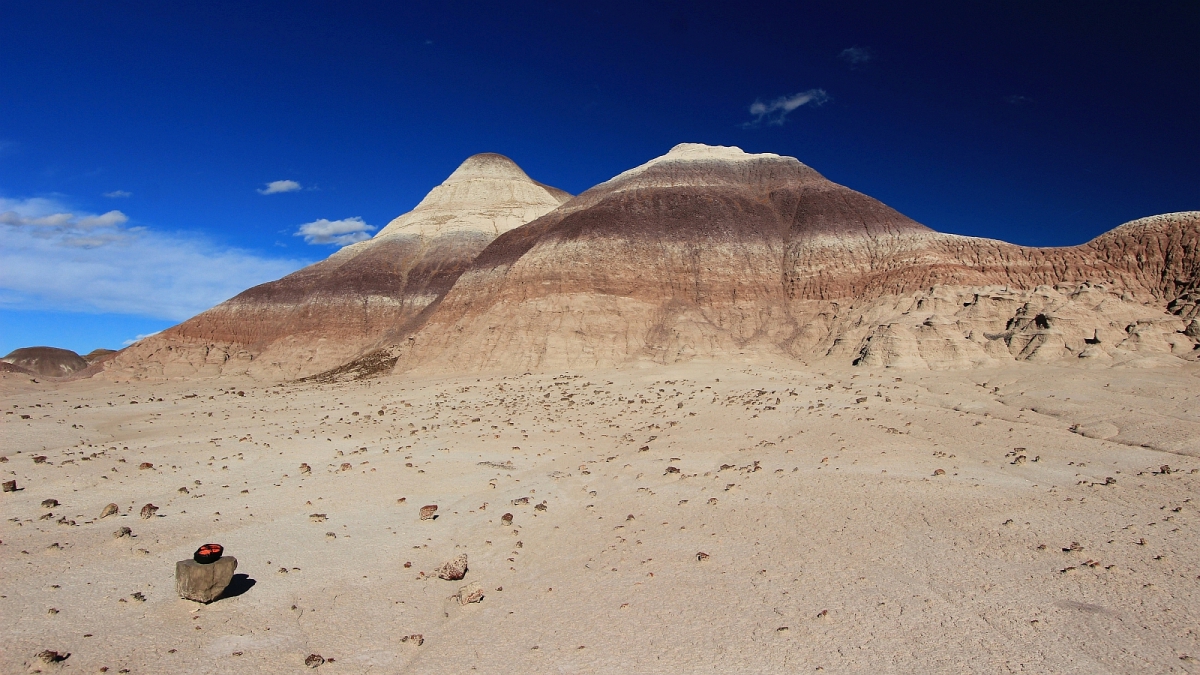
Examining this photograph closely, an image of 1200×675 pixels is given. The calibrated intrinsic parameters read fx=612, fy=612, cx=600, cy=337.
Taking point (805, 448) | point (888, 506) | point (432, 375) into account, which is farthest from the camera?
point (432, 375)

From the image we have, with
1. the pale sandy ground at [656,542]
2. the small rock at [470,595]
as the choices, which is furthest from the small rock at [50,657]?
the small rock at [470,595]

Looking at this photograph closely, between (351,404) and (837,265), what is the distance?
24072 mm

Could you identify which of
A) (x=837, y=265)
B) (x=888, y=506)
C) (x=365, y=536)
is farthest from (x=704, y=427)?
(x=837, y=265)

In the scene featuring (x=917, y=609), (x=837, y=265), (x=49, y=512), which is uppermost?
(x=837, y=265)

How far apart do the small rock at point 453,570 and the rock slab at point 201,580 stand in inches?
86.2

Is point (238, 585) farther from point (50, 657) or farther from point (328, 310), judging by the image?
point (328, 310)

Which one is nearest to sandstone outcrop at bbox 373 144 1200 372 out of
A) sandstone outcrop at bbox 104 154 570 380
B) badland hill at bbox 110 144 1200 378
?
badland hill at bbox 110 144 1200 378

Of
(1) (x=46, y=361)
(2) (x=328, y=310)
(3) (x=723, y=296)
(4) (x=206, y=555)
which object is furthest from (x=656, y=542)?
(1) (x=46, y=361)

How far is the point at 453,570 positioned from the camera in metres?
7.18

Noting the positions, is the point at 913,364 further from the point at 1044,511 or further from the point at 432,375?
the point at 432,375

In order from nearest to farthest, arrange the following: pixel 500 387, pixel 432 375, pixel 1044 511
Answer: pixel 1044 511 < pixel 500 387 < pixel 432 375

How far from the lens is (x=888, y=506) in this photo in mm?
9008

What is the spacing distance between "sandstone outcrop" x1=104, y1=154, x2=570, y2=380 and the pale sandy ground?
2836 cm

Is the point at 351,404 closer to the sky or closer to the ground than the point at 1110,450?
closer to the sky
